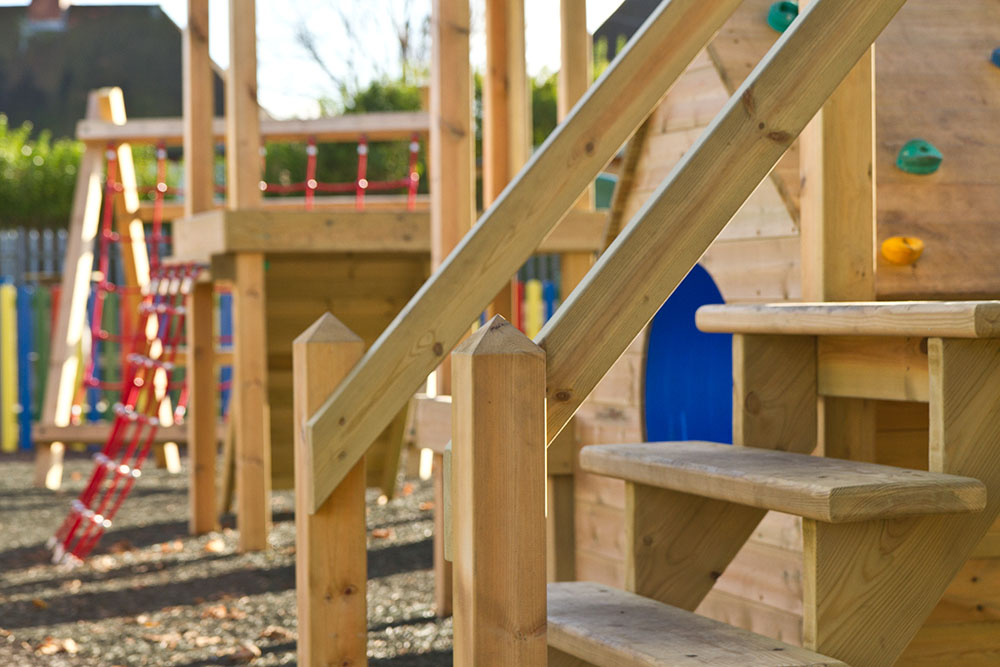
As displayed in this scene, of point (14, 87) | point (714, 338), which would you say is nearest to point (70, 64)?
point (14, 87)

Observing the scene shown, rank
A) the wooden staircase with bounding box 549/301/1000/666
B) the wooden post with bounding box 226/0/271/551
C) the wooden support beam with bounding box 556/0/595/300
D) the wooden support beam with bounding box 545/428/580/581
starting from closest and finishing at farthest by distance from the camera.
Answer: the wooden staircase with bounding box 549/301/1000/666 < the wooden support beam with bounding box 545/428/580/581 < the wooden support beam with bounding box 556/0/595/300 < the wooden post with bounding box 226/0/271/551

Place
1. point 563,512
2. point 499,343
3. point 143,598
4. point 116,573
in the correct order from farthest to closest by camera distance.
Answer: point 116,573 → point 143,598 → point 563,512 → point 499,343

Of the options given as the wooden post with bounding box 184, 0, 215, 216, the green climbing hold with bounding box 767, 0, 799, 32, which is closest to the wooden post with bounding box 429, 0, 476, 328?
the green climbing hold with bounding box 767, 0, 799, 32

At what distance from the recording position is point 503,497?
1.87 metres

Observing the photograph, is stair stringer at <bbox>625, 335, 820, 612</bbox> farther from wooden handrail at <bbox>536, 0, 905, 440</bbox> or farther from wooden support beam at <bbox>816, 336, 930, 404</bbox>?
wooden handrail at <bbox>536, 0, 905, 440</bbox>

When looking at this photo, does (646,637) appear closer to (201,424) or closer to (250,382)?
(250,382)

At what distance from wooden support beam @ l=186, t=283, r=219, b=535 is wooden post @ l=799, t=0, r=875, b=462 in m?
4.39

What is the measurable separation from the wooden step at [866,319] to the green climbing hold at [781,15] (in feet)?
3.92

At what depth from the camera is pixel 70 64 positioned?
86.5 feet

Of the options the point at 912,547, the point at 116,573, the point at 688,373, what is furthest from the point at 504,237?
the point at 116,573

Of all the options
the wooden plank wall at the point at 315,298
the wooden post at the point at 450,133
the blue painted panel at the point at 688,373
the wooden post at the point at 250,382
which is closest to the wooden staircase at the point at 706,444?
the blue painted panel at the point at 688,373

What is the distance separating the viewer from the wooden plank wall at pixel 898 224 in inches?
116

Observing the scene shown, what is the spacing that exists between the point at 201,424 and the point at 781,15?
4.05m

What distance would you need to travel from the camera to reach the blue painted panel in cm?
353
